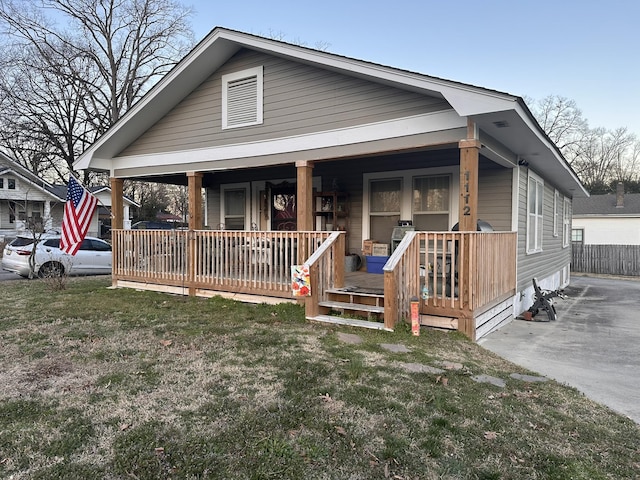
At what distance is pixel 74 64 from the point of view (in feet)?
79.5

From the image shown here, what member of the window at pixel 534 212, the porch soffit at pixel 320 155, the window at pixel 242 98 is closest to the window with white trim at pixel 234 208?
the porch soffit at pixel 320 155

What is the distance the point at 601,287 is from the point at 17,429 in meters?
15.6

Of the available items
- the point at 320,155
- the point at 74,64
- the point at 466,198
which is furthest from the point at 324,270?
the point at 74,64

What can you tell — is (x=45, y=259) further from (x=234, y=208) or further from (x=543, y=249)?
(x=543, y=249)

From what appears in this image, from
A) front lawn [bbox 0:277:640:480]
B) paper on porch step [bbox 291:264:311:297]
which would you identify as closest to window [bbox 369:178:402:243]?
paper on porch step [bbox 291:264:311:297]

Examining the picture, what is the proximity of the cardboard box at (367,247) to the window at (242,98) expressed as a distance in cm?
319

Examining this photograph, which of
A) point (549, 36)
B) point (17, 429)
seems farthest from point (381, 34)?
point (17, 429)

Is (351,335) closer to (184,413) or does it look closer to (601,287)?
(184,413)

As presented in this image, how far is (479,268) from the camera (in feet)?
18.1

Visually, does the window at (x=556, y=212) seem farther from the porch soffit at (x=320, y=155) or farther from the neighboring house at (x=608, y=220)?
the neighboring house at (x=608, y=220)

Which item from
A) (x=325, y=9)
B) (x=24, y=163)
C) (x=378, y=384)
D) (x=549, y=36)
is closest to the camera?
(x=378, y=384)

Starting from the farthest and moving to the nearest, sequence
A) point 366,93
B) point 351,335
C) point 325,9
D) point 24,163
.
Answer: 1. point 24,163
2. point 325,9
3. point 366,93
4. point 351,335

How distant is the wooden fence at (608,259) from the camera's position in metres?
19.1

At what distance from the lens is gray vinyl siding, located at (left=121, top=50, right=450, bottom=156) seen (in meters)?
6.37
